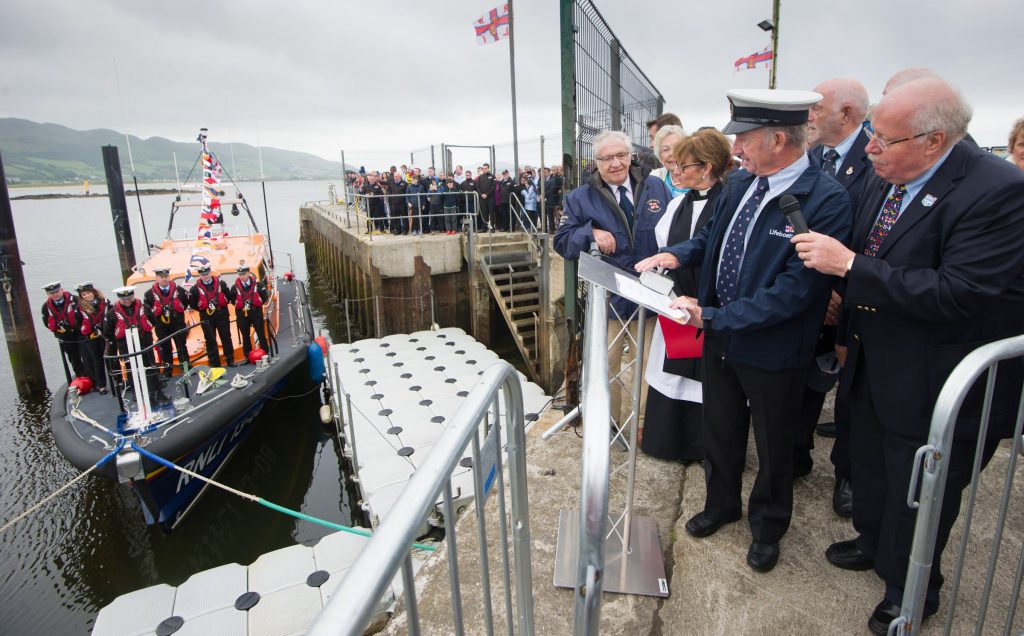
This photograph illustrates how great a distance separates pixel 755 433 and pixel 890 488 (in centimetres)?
48

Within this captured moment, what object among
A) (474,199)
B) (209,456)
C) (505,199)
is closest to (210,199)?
(474,199)

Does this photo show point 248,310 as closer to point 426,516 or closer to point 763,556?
point 763,556

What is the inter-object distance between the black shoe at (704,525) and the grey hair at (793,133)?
1608mm

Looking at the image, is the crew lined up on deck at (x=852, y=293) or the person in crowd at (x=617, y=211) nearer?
the crew lined up on deck at (x=852, y=293)

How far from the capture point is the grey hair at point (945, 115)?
1.62m

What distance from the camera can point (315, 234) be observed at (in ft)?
89.5

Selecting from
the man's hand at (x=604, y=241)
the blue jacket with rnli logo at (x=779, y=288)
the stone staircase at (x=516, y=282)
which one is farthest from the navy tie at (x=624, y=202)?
the stone staircase at (x=516, y=282)

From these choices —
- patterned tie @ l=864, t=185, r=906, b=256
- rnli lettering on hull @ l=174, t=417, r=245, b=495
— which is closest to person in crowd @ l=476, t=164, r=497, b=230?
rnli lettering on hull @ l=174, t=417, r=245, b=495

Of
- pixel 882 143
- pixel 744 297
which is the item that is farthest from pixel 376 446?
pixel 882 143

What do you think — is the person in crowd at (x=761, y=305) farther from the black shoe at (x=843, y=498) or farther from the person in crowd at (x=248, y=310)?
the person in crowd at (x=248, y=310)

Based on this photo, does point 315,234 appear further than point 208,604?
Yes

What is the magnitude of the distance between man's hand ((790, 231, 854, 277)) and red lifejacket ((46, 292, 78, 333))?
31.8 ft

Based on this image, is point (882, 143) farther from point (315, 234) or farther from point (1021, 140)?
point (315, 234)

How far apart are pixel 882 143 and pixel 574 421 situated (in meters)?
2.44
